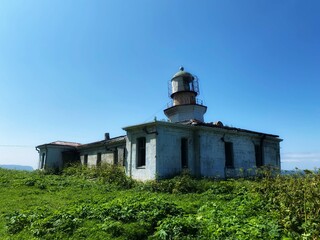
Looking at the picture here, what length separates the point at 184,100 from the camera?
77.3 ft

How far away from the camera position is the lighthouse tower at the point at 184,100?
22969 millimetres

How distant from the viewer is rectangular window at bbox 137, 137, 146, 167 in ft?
56.2

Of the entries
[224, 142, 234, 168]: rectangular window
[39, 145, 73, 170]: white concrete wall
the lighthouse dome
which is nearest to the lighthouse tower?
the lighthouse dome

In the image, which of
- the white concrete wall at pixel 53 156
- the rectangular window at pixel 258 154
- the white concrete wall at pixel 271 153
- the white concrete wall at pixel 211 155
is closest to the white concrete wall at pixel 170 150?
the white concrete wall at pixel 211 155

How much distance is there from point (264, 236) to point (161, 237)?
82.1 inches

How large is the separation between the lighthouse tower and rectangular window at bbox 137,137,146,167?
6354mm

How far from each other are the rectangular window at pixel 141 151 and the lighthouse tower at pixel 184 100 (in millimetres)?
6354

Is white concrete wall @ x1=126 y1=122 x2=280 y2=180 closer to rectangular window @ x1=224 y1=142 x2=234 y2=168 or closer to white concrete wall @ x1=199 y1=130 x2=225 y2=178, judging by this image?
white concrete wall @ x1=199 y1=130 x2=225 y2=178

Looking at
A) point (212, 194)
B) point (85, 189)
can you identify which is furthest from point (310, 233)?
point (85, 189)

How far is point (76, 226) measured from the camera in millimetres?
6719

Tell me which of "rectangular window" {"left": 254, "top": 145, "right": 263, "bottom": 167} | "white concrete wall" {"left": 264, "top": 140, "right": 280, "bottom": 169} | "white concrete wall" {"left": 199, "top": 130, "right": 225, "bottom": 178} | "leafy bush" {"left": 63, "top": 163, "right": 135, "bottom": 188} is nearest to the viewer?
"leafy bush" {"left": 63, "top": 163, "right": 135, "bottom": 188}

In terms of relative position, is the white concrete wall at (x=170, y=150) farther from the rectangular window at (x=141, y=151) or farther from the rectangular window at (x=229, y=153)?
the rectangular window at (x=229, y=153)

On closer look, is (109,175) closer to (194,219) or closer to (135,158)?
(135,158)

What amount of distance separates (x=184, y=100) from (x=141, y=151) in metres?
7.99
